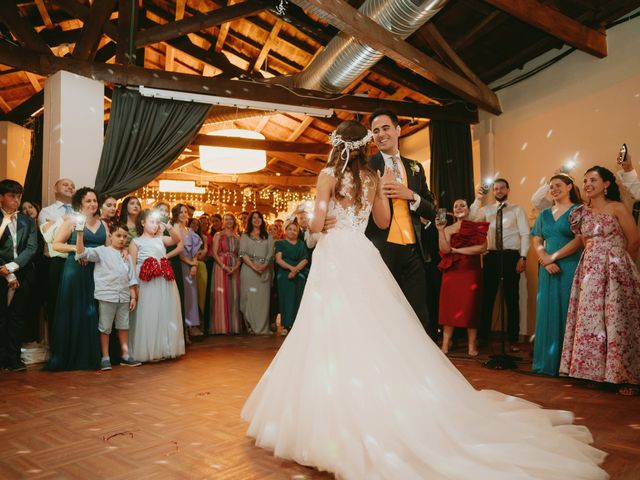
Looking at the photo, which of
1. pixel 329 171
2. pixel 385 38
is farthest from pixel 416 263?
pixel 385 38

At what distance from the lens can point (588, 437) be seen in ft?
7.08

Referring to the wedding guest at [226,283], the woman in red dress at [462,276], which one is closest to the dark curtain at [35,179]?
the wedding guest at [226,283]

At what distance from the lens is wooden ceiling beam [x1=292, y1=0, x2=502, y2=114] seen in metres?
3.89

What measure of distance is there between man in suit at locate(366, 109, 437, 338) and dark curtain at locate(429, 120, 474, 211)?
419 centimetres

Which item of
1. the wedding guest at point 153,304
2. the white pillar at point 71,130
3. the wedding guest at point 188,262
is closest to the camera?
the wedding guest at point 153,304

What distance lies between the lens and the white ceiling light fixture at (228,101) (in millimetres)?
5488

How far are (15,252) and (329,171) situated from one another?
312cm

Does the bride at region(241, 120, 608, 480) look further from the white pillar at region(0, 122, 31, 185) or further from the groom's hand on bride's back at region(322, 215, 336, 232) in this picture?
the white pillar at region(0, 122, 31, 185)

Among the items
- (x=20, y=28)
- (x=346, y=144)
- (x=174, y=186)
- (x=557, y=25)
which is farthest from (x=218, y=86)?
(x=174, y=186)

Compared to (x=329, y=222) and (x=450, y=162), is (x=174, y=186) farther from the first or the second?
(x=329, y=222)

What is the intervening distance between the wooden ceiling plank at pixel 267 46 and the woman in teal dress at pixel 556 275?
4414mm

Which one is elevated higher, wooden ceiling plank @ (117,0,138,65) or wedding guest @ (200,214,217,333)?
wooden ceiling plank @ (117,0,138,65)

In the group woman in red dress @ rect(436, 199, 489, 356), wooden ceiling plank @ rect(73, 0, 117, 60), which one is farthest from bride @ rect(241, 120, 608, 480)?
wooden ceiling plank @ rect(73, 0, 117, 60)

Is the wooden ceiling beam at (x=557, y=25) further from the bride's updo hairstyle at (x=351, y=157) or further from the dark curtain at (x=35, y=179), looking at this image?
the dark curtain at (x=35, y=179)
